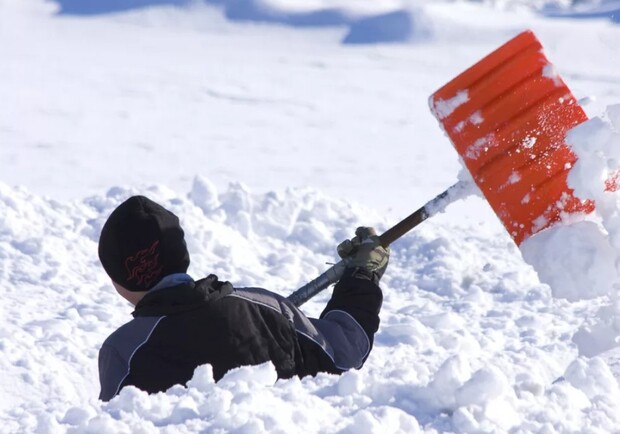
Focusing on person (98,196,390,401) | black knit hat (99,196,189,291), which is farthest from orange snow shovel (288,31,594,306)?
black knit hat (99,196,189,291)

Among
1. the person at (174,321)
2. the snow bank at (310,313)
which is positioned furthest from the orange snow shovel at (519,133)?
the person at (174,321)

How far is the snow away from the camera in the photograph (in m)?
2.16

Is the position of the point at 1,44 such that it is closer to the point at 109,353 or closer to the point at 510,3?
the point at 510,3

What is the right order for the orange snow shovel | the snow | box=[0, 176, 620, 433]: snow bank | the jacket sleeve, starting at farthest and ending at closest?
the orange snow shovel
the jacket sleeve
the snow
box=[0, 176, 620, 433]: snow bank

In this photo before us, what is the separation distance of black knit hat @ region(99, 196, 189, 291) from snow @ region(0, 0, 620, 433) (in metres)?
0.26

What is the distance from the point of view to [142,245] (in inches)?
86.2

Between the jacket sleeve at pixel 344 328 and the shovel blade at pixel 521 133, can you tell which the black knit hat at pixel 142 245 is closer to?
the jacket sleeve at pixel 344 328

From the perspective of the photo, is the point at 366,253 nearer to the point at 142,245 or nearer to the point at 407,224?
the point at 407,224

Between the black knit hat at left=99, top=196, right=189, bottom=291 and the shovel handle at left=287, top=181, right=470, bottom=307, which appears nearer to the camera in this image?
the black knit hat at left=99, top=196, right=189, bottom=291

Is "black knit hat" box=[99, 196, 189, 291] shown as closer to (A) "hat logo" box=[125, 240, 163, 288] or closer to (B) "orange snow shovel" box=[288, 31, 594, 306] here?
(A) "hat logo" box=[125, 240, 163, 288]

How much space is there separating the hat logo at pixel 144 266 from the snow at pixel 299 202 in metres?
0.25

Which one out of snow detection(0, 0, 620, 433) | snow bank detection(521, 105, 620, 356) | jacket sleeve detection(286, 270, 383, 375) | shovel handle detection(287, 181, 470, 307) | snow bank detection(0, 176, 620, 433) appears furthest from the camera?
shovel handle detection(287, 181, 470, 307)

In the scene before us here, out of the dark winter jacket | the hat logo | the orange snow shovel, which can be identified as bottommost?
the dark winter jacket

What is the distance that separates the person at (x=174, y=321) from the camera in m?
2.13
